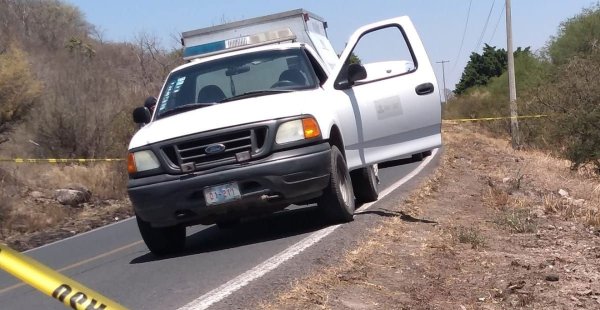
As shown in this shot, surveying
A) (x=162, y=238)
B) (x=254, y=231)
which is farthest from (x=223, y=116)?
(x=254, y=231)

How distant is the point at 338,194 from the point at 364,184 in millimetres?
2239

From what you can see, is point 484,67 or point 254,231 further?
point 484,67

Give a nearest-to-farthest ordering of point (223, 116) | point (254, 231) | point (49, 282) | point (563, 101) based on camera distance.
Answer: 1. point (49, 282)
2. point (223, 116)
3. point (254, 231)
4. point (563, 101)

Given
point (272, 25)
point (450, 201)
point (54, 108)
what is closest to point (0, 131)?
point (54, 108)

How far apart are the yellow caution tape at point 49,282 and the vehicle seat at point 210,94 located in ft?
19.8

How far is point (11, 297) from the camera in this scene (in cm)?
820

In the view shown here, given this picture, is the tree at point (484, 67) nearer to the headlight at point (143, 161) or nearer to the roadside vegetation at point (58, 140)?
the roadside vegetation at point (58, 140)

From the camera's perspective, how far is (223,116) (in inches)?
317

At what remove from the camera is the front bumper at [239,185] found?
7.79 metres

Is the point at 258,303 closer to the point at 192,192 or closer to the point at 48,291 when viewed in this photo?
the point at 192,192

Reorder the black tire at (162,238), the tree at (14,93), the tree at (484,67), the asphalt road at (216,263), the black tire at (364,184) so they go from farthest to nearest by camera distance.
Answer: the tree at (484,67)
the tree at (14,93)
the black tire at (364,184)
the black tire at (162,238)
the asphalt road at (216,263)

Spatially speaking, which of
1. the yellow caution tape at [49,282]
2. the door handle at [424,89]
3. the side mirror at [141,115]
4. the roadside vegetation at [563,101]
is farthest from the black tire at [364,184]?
the roadside vegetation at [563,101]

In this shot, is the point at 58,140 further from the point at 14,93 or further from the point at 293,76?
the point at 293,76

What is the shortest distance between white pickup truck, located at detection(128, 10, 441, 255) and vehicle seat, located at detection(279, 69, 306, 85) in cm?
1
